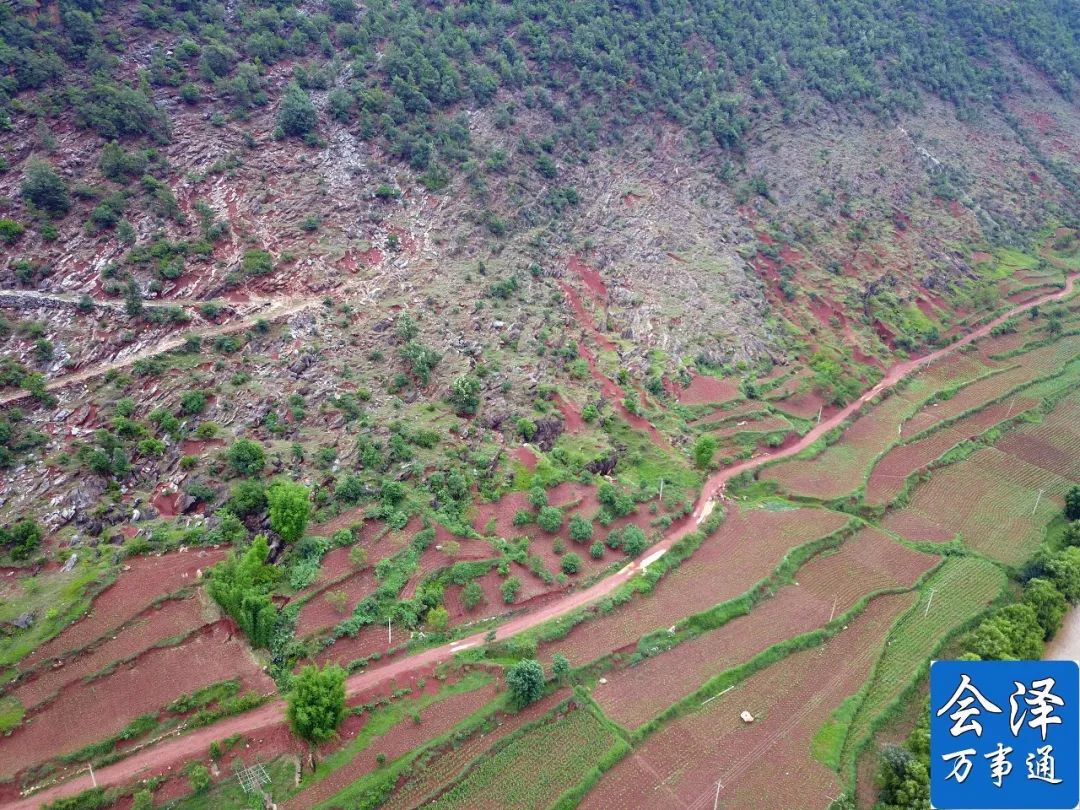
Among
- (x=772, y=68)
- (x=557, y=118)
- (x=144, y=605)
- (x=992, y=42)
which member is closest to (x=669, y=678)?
(x=144, y=605)

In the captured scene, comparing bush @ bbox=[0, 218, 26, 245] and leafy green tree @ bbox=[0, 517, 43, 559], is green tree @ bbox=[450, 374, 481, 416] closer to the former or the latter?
leafy green tree @ bbox=[0, 517, 43, 559]

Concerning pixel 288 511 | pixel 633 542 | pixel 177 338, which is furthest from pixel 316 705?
pixel 177 338

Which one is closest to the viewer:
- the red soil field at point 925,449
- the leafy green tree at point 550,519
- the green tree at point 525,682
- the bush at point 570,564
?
the green tree at point 525,682

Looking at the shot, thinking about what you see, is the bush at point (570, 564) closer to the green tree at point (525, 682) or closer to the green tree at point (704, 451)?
the green tree at point (525, 682)

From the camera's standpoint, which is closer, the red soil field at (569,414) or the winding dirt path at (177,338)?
the winding dirt path at (177,338)

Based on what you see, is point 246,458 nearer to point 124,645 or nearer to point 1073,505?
point 124,645

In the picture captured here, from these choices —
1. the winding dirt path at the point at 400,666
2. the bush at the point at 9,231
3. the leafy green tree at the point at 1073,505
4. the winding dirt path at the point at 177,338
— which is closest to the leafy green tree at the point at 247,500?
the winding dirt path at the point at 400,666
